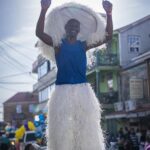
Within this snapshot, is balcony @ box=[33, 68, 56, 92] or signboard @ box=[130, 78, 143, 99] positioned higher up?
balcony @ box=[33, 68, 56, 92]

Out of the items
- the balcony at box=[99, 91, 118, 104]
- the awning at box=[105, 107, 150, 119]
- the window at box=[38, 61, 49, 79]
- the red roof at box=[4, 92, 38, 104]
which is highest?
the window at box=[38, 61, 49, 79]

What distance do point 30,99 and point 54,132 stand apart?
216ft

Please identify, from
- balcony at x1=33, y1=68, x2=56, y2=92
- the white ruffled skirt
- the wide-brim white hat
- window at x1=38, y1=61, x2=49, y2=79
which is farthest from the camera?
window at x1=38, y1=61, x2=49, y2=79

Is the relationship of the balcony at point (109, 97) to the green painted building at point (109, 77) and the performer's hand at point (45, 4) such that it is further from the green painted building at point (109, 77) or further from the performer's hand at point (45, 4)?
the performer's hand at point (45, 4)

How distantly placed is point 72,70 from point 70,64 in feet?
0.18

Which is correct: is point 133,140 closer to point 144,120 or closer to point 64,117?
point 144,120

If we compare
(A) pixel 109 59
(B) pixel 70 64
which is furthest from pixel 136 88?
(B) pixel 70 64

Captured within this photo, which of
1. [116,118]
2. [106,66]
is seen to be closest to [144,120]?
[116,118]

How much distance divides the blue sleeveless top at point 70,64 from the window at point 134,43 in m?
27.4

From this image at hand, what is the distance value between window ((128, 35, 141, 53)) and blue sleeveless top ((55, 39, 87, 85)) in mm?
27402

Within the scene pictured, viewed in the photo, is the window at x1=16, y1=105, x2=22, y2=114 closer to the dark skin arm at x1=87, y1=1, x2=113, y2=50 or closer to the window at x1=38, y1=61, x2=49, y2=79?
the window at x1=38, y1=61, x2=49, y2=79

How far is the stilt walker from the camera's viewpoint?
3.58m

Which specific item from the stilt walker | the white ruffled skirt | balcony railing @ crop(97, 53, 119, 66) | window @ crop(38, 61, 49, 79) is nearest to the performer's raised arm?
the stilt walker

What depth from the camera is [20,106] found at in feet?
227
